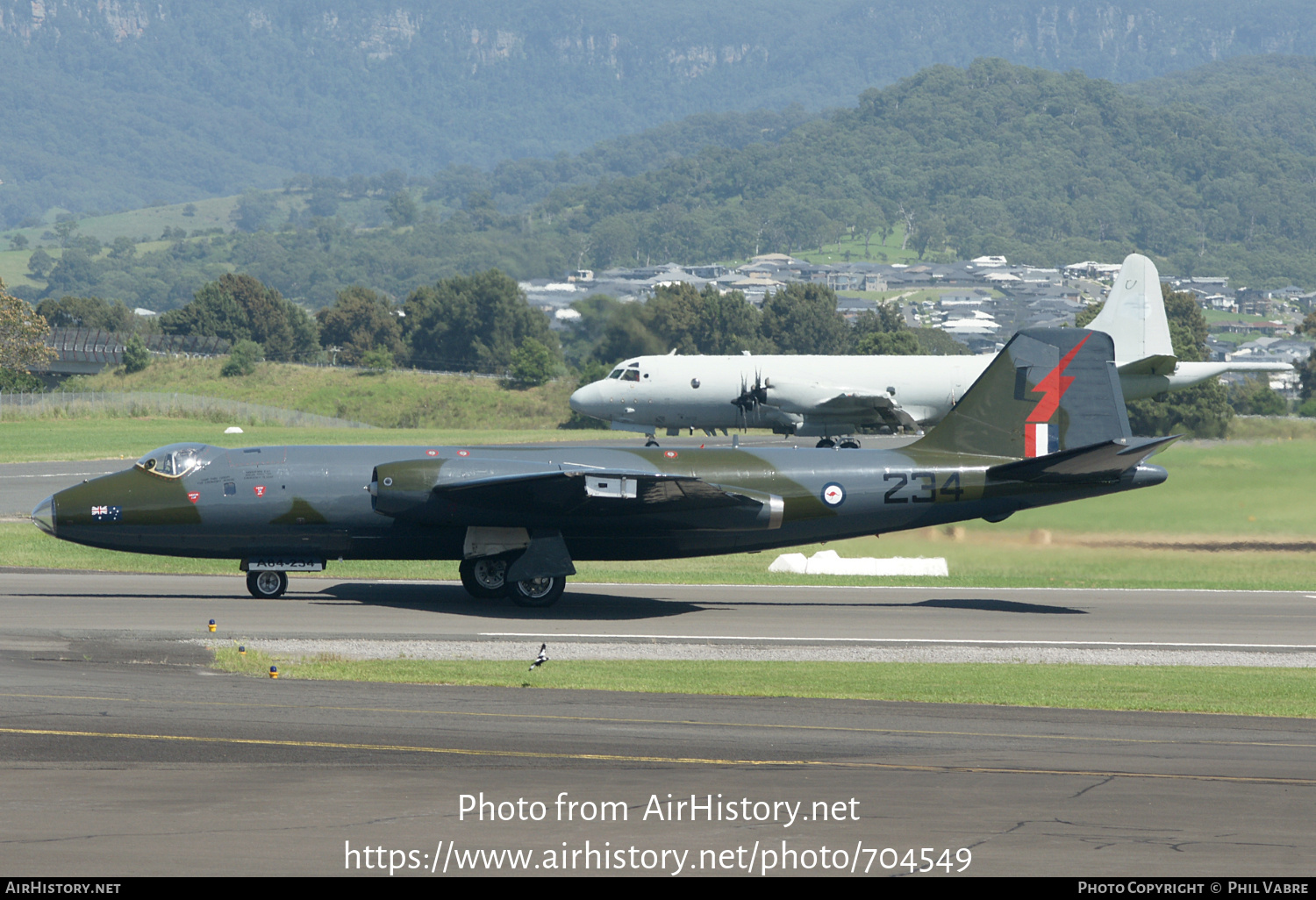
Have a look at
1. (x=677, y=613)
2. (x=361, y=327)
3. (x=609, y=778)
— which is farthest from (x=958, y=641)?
(x=361, y=327)

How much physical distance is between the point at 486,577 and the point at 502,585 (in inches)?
14.1

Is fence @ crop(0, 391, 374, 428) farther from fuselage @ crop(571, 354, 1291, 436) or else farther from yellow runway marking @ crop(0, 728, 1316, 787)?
yellow runway marking @ crop(0, 728, 1316, 787)

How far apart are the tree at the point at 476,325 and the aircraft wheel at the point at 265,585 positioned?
127m

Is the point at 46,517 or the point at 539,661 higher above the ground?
the point at 46,517

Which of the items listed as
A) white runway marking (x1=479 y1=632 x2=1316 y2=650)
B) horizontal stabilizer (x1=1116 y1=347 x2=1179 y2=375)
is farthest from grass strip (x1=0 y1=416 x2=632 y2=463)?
white runway marking (x1=479 y1=632 x2=1316 y2=650)

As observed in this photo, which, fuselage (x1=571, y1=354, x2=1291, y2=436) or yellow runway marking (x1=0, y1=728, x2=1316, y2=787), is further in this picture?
fuselage (x1=571, y1=354, x2=1291, y2=436)

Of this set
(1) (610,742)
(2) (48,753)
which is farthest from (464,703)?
(2) (48,753)

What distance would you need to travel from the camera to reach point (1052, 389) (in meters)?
27.7

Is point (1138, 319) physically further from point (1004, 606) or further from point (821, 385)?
point (1004, 606)

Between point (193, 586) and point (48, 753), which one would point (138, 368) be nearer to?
point (193, 586)

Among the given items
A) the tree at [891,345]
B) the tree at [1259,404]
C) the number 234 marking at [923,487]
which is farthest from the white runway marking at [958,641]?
the tree at [891,345]

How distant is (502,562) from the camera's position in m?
26.4

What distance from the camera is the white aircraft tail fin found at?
2339 inches

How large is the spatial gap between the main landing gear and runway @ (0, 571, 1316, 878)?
6.92 metres
